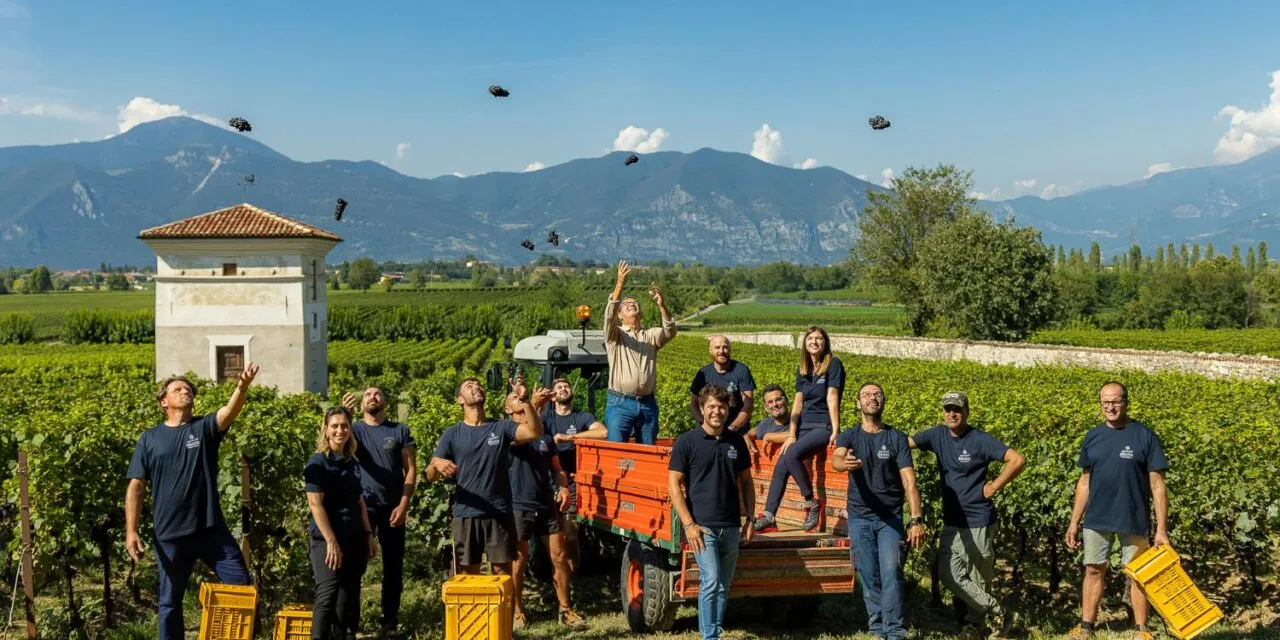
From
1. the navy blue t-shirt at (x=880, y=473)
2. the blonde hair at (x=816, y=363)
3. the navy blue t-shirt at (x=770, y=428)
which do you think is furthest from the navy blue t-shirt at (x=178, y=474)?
the blonde hair at (x=816, y=363)

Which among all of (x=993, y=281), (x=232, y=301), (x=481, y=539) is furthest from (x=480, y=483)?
(x=993, y=281)

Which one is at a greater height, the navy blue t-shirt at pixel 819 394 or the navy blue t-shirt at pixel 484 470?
the navy blue t-shirt at pixel 819 394

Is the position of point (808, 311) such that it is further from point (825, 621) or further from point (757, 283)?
point (825, 621)

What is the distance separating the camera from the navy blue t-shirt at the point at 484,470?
721 cm

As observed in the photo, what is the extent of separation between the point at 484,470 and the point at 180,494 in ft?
6.59

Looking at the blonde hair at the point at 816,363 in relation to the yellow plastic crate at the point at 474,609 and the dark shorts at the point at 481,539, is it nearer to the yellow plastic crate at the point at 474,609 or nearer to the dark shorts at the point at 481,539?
the dark shorts at the point at 481,539

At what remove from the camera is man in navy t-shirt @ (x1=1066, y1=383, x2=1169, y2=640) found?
22.0ft

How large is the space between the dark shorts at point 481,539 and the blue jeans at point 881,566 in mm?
2511

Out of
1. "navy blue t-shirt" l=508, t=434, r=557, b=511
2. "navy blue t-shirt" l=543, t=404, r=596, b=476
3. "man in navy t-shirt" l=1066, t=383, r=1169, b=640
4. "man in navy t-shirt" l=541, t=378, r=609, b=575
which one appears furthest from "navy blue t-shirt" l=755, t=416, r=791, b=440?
"man in navy t-shirt" l=1066, t=383, r=1169, b=640

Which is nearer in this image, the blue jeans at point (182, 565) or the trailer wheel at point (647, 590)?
the blue jeans at point (182, 565)

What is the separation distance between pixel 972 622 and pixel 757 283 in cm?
19263

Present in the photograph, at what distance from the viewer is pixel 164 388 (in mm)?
6562

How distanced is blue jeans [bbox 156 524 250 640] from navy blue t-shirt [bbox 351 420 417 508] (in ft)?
3.43

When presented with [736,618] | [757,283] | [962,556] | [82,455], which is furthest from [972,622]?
[757,283]
